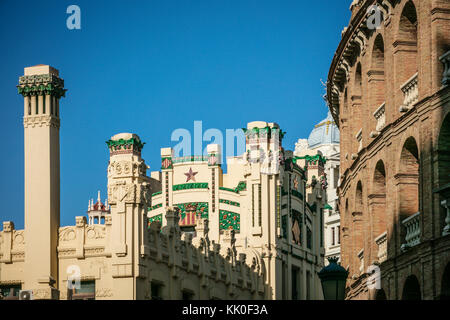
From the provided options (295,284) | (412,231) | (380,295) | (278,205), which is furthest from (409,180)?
(295,284)

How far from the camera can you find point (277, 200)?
74.2 meters

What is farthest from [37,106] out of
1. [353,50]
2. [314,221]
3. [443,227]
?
[314,221]

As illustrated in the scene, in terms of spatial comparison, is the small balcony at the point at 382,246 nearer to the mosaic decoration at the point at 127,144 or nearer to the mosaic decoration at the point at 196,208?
the mosaic decoration at the point at 127,144

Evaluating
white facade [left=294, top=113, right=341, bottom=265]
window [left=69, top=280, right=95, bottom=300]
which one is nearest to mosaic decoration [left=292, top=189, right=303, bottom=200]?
window [left=69, top=280, right=95, bottom=300]

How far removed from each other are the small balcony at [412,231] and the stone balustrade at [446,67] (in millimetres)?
4850

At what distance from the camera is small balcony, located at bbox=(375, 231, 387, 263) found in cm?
4363

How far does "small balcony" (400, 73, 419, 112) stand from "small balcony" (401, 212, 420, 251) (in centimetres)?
377

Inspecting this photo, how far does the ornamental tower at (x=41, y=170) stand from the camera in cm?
4991

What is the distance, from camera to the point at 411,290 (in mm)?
41188

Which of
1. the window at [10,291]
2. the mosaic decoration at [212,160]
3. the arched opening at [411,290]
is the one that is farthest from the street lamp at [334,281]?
the mosaic decoration at [212,160]

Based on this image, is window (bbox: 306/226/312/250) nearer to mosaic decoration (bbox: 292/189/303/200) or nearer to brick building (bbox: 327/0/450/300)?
mosaic decoration (bbox: 292/189/303/200)

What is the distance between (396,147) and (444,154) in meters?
4.09

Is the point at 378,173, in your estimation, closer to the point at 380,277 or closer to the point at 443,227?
the point at 380,277
